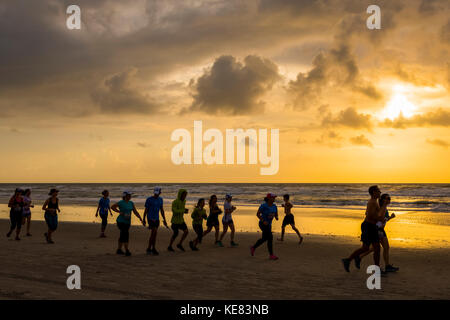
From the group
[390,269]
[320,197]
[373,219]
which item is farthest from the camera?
[320,197]

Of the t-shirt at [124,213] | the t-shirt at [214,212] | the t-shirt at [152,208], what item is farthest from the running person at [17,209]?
the t-shirt at [214,212]

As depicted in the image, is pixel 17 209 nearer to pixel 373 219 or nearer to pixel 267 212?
pixel 267 212

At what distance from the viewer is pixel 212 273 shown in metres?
9.84

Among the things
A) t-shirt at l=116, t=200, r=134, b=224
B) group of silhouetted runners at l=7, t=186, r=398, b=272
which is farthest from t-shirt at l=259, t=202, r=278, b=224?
t-shirt at l=116, t=200, r=134, b=224

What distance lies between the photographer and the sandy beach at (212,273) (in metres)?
7.89

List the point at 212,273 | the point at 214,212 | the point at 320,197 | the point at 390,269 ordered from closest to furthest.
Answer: the point at 212,273 < the point at 390,269 < the point at 214,212 < the point at 320,197

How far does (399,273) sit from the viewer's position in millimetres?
10109

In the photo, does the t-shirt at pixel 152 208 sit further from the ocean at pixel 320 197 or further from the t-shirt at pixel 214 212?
the ocean at pixel 320 197

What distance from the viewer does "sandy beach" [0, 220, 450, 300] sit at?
7.89 meters

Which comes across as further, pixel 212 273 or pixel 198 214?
pixel 198 214

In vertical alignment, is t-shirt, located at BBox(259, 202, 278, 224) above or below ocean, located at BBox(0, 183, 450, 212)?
above

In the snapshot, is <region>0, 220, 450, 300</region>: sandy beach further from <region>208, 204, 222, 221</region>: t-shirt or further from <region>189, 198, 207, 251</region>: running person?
<region>208, 204, 222, 221</region>: t-shirt

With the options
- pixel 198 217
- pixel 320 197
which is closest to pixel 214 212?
pixel 198 217

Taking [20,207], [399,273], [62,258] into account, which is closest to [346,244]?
[399,273]
